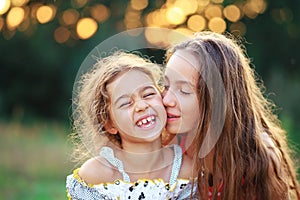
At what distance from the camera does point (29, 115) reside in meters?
9.43

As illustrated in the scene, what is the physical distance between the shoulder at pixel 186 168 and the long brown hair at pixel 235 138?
0.06m

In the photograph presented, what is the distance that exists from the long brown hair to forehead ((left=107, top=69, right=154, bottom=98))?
218 mm

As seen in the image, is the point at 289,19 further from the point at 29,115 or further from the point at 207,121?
the point at 207,121

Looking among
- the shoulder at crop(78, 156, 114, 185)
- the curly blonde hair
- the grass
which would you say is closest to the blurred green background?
the grass

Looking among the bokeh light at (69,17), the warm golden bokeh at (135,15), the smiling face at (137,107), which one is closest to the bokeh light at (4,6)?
the warm golden bokeh at (135,15)

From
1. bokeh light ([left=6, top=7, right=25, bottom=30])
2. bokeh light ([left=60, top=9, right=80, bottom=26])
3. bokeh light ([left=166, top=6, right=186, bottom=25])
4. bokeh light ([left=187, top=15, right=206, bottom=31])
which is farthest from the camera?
bokeh light ([left=60, top=9, right=80, bottom=26])

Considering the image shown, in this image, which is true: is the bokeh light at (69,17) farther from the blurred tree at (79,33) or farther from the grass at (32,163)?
the grass at (32,163)

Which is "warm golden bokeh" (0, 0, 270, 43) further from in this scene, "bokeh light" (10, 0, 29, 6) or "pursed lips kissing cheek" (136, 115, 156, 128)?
"pursed lips kissing cheek" (136, 115, 156, 128)

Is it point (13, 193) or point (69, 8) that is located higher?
point (69, 8)

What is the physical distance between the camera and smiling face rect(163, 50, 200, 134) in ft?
8.56

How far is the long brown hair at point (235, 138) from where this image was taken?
264 centimetres

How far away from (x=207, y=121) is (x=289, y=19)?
7.26 meters

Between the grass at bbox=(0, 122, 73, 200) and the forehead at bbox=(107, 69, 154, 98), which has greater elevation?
the forehead at bbox=(107, 69, 154, 98)

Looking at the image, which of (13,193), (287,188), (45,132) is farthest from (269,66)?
(287,188)
